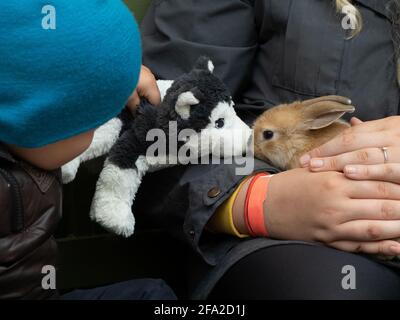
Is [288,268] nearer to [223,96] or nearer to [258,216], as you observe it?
[258,216]

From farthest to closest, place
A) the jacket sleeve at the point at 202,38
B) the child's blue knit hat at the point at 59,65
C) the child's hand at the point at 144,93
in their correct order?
the jacket sleeve at the point at 202,38, the child's hand at the point at 144,93, the child's blue knit hat at the point at 59,65

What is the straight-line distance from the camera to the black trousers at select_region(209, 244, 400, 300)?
0.92 m

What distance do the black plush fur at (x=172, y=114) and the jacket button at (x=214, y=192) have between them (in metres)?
0.10

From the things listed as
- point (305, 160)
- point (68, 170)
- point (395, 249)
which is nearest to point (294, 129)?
point (305, 160)

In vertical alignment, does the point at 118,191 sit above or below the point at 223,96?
below

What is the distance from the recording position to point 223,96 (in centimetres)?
110

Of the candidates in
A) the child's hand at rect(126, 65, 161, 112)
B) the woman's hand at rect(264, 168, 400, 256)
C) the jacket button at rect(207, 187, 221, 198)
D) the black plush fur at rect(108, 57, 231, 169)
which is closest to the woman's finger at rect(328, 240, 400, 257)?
the woman's hand at rect(264, 168, 400, 256)

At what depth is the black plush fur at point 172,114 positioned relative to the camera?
107cm

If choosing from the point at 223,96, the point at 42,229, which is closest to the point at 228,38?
the point at 223,96

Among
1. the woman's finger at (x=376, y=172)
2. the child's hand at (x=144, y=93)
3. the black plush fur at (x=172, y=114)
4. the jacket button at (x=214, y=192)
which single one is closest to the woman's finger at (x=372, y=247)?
the woman's finger at (x=376, y=172)

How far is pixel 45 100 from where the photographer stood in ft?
2.68

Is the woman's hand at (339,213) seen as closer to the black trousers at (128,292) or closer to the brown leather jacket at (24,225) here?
the black trousers at (128,292)

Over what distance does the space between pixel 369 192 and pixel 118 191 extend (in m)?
0.45

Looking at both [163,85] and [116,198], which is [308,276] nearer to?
[116,198]
